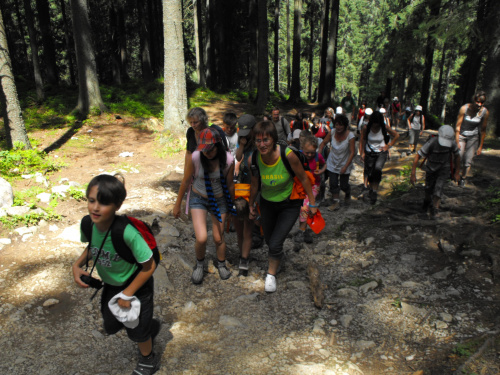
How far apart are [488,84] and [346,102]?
610cm

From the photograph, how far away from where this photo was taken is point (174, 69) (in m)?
11.2

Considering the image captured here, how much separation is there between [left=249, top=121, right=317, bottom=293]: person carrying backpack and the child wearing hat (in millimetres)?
2991

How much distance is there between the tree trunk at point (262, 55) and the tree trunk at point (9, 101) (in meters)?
9.86

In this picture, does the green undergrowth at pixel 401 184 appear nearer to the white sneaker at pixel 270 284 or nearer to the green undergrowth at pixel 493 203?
the green undergrowth at pixel 493 203

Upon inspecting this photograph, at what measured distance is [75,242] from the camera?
5.62 m

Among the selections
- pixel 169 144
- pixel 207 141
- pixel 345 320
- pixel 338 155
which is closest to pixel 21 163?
pixel 169 144

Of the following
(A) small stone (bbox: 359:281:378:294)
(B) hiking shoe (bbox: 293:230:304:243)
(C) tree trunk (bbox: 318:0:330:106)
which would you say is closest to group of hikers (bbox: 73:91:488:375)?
(B) hiking shoe (bbox: 293:230:304:243)

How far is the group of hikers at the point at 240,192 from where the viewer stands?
2.77m

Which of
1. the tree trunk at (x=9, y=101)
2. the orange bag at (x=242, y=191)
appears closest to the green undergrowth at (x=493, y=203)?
the orange bag at (x=242, y=191)

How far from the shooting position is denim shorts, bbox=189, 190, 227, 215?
4613 millimetres

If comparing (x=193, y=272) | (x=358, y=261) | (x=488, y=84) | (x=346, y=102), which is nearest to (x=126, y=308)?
(x=193, y=272)

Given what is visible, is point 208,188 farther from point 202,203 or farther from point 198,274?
point 198,274

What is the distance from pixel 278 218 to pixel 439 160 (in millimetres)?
3534

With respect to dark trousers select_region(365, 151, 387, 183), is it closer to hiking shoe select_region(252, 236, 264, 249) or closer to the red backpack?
hiking shoe select_region(252, 236, 264, 249)
